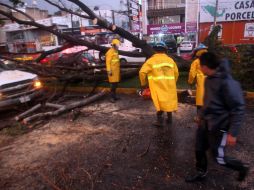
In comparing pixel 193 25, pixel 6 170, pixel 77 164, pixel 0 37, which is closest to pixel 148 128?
pixel 77 164

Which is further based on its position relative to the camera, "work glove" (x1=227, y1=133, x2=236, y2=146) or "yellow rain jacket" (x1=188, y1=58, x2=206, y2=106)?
"yellow rain jacket" (x1=188, y1=58, x2=206, y2=106)

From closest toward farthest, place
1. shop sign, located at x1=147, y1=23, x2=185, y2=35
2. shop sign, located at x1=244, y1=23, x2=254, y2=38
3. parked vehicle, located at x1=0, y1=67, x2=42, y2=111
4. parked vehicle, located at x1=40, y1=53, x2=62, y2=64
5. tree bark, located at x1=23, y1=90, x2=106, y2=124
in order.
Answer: tree bark, located at x1=23, y1=90, x2=106, y2=124
parked vehicle, located at x1=0, y1=67, x2=42, y2=111
parked vehicle, located at x1=40, y1=53, x2=62, y2=64
shop sign, located at x1=244, y1=23, x2=254, y2=38
shop sign, located at x1=147, y1=23, x2=185, y2=35

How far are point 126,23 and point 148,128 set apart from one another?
40.1 metres

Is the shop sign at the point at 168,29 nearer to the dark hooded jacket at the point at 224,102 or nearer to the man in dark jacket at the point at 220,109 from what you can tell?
the man in dark jacket at the point at 220,109

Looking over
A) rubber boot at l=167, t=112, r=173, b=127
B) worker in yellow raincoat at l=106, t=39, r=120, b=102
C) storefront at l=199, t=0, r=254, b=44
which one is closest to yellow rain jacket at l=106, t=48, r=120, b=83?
worker in yellow raincoat at l=106, t=39, r=120, b=102

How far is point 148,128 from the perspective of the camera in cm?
570

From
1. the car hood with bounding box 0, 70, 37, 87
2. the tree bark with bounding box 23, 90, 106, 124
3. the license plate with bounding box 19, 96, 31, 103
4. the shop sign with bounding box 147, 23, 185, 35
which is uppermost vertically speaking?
the shop sign with bounding box 147, 23, 185, 35

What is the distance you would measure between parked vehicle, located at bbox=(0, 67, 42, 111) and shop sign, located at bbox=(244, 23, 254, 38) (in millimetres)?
23967

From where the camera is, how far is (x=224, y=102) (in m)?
2.91

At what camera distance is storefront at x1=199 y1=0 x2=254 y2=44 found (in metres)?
25.6

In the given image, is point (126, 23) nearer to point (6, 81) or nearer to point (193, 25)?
point (193, 25)

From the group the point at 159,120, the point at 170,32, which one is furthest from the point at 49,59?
the point at 170,32

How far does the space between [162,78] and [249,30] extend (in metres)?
24.2

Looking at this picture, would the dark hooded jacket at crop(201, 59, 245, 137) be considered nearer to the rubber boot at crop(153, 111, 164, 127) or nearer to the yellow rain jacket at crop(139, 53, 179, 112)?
the yellow rain jacket at crop(139, 53, 179, 112)
